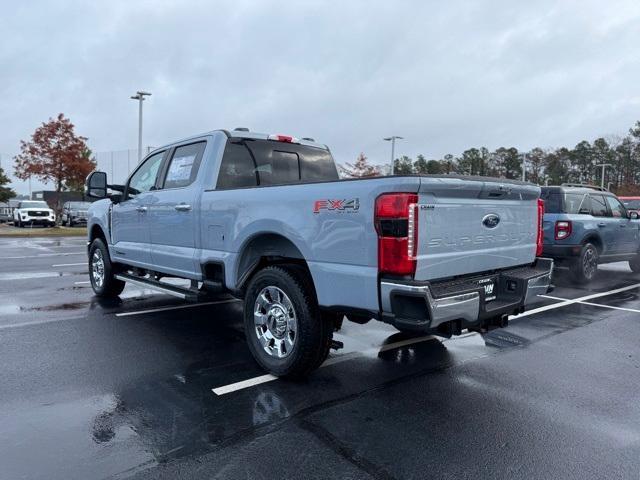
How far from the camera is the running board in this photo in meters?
5.34

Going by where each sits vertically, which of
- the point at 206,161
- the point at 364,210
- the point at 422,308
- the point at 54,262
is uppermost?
the point at 206,161

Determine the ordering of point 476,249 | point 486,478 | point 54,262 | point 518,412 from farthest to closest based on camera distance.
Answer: point 54,262, point 476,249, point 518,412, point 486,478

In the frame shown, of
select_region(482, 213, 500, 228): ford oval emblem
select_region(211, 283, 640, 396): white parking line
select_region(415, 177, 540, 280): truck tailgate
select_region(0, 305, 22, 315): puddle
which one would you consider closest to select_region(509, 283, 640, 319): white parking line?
select_region(211, 283, 640, 396): white parking line

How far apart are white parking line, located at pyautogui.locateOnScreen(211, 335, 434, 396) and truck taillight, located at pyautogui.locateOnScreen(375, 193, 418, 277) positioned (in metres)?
1.60

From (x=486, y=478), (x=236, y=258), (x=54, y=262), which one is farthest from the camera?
(x=54, y=262)

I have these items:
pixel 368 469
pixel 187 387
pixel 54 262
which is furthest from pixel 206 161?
pixel 54 262

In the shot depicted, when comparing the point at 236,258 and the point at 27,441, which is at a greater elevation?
the point at 236,258

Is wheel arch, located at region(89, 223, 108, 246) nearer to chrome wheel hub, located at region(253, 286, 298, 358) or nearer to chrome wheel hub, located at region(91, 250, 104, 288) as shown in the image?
chrome wheel hub, located at region(91, 250, 104, 288)

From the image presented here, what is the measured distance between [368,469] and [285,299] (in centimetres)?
169

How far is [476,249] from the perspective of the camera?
403 centimetres

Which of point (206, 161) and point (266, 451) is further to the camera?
point (206, 161)

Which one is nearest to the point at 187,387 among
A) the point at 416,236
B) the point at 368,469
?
the point at 368,469

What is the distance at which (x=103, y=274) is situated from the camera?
7629 mm

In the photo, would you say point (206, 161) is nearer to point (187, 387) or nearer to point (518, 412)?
point (187, 387)
